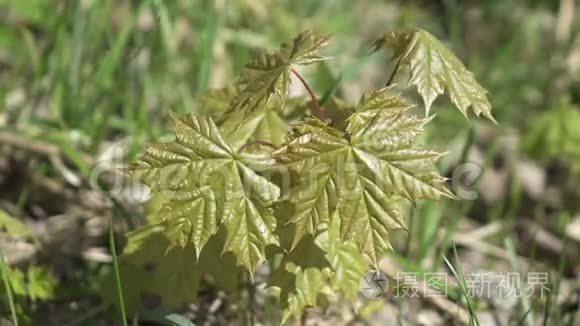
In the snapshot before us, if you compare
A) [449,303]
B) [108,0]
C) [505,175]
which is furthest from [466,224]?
[108,0]

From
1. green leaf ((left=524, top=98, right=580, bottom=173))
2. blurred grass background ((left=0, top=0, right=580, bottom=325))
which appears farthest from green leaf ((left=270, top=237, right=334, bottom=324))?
green leaf ((left=524, top=98, right=580, bottom=173))

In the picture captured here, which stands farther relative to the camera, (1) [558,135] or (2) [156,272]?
(1) [558,135]

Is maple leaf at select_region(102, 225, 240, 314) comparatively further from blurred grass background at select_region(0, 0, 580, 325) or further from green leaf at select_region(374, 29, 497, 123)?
green leaf at select_region(374, 29, 497, 123)

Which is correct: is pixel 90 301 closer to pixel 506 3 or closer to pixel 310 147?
pixel 310 147

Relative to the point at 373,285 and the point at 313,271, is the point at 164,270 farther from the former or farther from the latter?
the point at 373,285

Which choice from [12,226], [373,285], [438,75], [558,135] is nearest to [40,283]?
[12,226]

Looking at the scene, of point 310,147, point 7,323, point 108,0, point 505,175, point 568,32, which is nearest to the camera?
point 310,147
